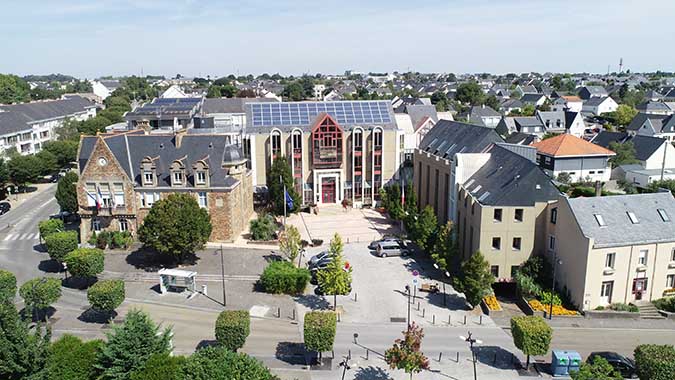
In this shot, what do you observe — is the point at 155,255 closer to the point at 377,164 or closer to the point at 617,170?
the point at 377,164

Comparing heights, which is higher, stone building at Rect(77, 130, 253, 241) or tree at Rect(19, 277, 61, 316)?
stone building at Rect(77, 130, 253, 241)

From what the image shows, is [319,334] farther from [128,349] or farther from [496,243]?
[496,243]

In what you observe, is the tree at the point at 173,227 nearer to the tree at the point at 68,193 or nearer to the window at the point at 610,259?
the tree at the point at 68,193

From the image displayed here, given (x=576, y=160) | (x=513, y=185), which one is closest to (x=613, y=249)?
(x=513, y=185)

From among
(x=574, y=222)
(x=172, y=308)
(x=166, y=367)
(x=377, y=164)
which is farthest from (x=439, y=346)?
(x=377, y=164)

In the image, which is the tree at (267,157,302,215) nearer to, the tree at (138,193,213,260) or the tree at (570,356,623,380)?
the tree at (138,193,213,260)

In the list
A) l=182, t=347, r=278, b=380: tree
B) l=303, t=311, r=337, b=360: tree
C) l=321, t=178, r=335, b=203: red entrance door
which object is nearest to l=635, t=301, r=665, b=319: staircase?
l=303, t=311, r=337, b=360: tree
